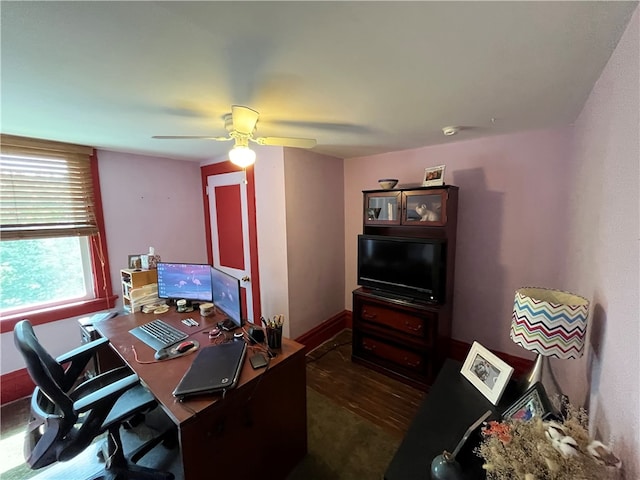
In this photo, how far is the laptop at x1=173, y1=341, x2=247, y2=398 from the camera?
1.17 m

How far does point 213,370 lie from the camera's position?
1.29 m

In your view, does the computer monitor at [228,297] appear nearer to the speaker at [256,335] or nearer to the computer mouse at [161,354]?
the speaker at [256,335]

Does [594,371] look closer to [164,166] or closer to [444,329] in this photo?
[444,329]

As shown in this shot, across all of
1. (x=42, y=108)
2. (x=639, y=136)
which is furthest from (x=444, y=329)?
(x=42, y=108)

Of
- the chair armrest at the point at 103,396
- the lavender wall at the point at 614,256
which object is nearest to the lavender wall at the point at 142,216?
the chair armrest at the point at 103,396

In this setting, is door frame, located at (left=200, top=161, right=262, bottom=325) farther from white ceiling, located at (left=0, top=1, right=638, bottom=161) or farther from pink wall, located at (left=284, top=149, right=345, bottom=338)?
white ceiling, located at (left=0, top=1, right=638, bottom=161)

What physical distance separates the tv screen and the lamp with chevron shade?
6.51ft

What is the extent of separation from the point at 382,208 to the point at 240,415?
6.64 feet

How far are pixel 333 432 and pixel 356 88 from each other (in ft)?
7.18

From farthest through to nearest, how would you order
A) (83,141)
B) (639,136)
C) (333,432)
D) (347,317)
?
(347,317), (83,141), (333,432), (639,136)

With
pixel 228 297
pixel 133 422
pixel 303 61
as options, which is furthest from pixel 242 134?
pixel 133 422

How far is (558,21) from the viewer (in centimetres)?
84

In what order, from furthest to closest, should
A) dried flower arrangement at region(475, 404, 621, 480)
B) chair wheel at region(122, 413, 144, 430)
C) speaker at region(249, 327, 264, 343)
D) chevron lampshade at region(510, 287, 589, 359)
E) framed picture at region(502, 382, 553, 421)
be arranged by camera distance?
chair wheel at region(122, 413, 144, 430)
speaker at region(249, 327, 264, 343)
chevron lampshade at region(510, 287, 589, 359)
framed picture at region(502, 382, 553, 421)
dried flower arrangement at region(475, 404, 621, 480)

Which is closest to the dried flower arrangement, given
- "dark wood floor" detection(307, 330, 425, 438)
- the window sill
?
"dark wood floor" detection(307, 330, 425, 438)
